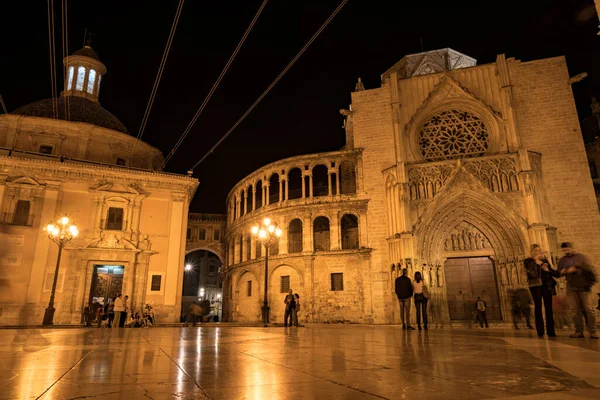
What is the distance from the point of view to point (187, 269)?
49125 mm

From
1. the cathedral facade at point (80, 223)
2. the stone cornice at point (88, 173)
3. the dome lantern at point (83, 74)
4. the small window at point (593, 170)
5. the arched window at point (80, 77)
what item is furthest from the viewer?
the arched window at point (80, 77)

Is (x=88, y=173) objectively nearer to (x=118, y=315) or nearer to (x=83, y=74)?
(x=118, y=315)

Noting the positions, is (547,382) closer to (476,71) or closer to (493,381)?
(493,381)

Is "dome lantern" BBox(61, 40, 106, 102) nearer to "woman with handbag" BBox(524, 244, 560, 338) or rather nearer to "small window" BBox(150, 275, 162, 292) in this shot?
"small window" BBox(150, 275, 162, 292)

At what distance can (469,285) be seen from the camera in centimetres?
2108

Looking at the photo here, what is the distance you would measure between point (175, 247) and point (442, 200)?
48.7 feet

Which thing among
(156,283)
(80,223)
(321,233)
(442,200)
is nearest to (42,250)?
(80,223)

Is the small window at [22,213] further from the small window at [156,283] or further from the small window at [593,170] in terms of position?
the small window at [593,170]

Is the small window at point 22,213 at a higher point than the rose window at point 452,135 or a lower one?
lower

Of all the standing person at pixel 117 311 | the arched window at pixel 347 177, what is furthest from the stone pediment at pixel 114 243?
the arched window at pixel 347 177

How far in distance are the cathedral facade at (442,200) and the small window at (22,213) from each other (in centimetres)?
1359

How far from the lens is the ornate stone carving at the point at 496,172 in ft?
67.4

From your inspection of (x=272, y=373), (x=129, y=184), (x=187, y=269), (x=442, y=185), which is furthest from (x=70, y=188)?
(x=187, y=269)

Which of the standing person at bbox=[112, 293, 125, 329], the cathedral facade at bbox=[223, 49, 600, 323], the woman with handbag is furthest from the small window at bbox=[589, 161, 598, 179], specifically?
the standing person at bbox=[112, 293, 125, 329]
